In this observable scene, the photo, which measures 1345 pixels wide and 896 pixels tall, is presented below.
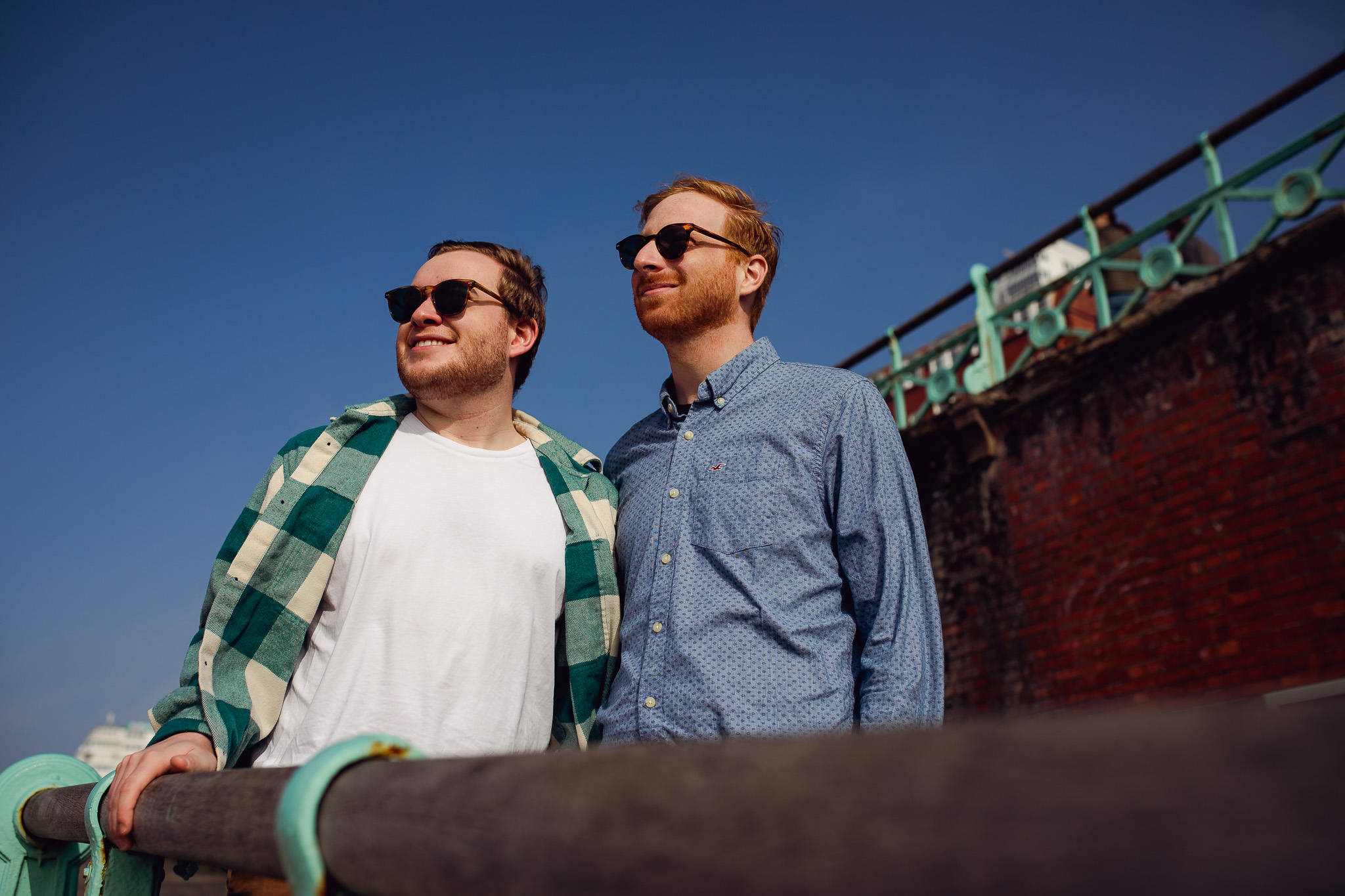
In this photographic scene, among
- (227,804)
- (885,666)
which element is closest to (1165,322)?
(885,666)

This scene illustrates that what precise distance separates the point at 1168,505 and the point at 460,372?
4.44 metres

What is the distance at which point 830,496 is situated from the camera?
2367 millimetres

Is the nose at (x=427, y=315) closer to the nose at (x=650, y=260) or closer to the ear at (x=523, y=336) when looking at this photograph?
the ear at (x=523, y=336)

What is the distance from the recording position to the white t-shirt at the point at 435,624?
2.26 metres

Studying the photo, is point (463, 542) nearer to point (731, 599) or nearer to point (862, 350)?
point (731, 599)

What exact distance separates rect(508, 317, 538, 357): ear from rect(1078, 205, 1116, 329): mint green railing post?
13.8ft

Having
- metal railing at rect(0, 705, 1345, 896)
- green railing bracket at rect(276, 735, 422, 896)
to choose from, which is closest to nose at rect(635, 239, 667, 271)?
green railing bracket at rect(276, 735, 422, 896)

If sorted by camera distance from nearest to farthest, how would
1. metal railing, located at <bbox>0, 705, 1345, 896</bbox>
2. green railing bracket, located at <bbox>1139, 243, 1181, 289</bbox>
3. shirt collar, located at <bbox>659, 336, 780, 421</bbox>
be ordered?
metal railing, located at <bbox>0, 705, 1345, 896</bbox> < shirt collar, located at <bbox>659, 336, 780, 421</bbox> < green railing bracket, located at <bbox>1139, 243, 1181, 289</bbox>

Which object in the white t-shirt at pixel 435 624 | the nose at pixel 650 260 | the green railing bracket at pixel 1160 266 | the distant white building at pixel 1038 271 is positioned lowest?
the white t-shirt at pixel 435 624

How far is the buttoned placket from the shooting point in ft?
7.23

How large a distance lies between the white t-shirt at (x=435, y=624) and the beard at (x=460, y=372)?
29 cm

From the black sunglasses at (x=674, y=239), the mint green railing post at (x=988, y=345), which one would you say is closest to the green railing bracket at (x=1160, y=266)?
the mint green railing post at (x=988, y=345)

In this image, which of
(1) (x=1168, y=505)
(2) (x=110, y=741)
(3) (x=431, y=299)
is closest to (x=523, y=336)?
(3) (x=431, y=299)

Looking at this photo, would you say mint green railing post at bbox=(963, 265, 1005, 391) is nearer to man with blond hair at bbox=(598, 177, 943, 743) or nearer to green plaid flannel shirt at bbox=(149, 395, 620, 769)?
man with blond hair at bbox=(598, 177, 943, 743)
